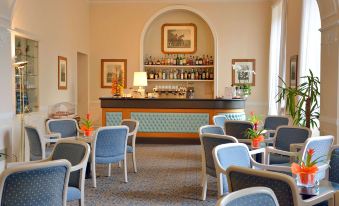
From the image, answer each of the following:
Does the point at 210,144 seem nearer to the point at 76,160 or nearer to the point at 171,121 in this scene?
the point at 76,160

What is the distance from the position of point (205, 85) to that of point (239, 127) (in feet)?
22.0

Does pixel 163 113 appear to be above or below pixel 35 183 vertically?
above

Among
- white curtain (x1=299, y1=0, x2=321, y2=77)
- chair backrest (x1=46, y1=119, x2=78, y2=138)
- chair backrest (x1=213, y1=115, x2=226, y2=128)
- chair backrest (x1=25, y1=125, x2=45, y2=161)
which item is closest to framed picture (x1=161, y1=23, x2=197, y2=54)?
white curtain (x1=299, y1=0, x2=321, y2=77)

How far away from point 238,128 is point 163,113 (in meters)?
3.77

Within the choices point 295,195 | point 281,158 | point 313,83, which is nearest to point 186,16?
point 313,83

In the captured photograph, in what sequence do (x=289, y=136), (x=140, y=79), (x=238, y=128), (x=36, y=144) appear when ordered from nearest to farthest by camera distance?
(x=36, y=144) < (x=289, y=136) < (x=238, y=128) < (x=140, y=79)

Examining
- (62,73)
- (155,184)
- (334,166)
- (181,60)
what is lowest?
(155,184)

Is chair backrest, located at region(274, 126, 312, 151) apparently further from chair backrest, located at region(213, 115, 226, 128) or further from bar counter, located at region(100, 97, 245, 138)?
bar counter, located at region(100, 97, 245, 138)

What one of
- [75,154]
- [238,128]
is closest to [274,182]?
[75,154]

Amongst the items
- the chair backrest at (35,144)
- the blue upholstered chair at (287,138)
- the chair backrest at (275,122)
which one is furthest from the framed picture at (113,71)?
the blue upholstered chair at (287,138)

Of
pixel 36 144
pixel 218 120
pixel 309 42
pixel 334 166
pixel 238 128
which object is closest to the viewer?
pixel 334 166

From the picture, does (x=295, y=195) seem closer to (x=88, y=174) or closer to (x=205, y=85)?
(x=88, y=174)

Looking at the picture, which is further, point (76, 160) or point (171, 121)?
point (171, 121)

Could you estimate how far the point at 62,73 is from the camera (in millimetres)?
10148
